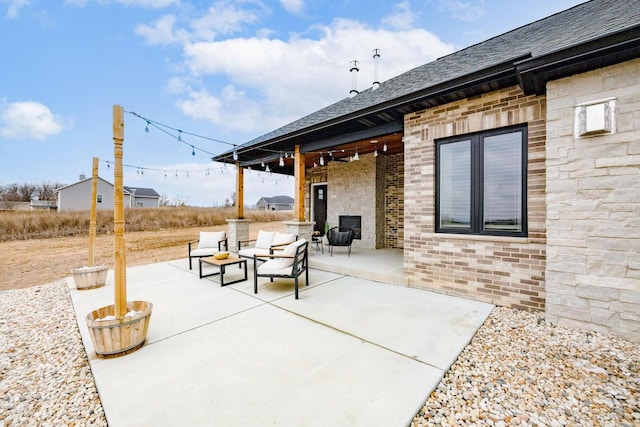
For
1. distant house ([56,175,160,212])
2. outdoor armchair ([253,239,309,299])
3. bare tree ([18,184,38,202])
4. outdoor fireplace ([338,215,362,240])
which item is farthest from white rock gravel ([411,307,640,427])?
bare tree ([18,184,38,202])

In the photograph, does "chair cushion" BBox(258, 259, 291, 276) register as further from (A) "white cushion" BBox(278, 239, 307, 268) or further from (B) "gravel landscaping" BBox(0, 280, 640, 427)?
(B) "gravel landscaping" BBox(0, 280, 640, 427)

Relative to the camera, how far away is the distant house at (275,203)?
51469mm

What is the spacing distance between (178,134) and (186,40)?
4958mm

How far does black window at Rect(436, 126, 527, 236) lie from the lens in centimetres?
351

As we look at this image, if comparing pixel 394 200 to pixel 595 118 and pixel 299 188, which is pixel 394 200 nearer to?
pixel 299 188

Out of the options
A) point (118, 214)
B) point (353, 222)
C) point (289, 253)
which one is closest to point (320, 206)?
point (353, 222)

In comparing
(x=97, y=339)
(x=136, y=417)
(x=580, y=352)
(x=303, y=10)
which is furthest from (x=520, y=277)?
(x=303, y=10)

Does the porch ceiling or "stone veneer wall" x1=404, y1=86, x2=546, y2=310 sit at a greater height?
the porch ceiling

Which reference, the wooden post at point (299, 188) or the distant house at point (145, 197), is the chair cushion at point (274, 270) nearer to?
the wooden post at point (299, 188)

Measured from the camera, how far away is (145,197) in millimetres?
33188

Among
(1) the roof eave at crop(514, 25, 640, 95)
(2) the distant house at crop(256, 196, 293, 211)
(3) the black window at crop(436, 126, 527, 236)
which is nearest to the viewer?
(1) the roof eave at crop(514, 25, 640, 95)

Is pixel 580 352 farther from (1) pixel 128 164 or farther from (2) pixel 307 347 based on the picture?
(1) pixel 128 164

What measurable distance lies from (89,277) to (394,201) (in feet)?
24.5

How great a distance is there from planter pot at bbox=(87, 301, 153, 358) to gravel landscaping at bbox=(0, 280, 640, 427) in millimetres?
195
